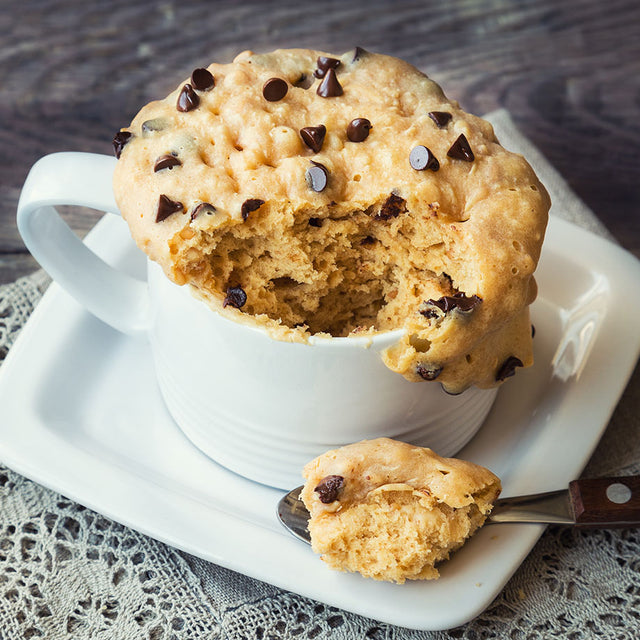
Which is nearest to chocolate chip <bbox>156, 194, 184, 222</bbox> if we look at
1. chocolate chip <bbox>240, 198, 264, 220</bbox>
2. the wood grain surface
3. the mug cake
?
the mug cake

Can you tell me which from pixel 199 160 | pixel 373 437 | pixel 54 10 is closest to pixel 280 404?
pixel 373 437

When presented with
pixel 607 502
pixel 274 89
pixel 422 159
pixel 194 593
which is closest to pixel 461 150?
pixel 422 159

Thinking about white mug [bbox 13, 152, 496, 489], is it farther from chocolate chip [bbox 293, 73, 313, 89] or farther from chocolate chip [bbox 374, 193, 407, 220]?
chocolate chip [bbox 293, 73, 313, 89]

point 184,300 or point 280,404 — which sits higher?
point 184,300

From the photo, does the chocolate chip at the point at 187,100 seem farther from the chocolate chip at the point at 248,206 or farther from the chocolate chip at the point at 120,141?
the chocolate chip at the point at 248,206

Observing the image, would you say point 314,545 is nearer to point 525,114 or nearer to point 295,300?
point 295,300

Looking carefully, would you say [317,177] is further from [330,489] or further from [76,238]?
[76,238]

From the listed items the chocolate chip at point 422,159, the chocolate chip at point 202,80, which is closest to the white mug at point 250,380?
the chocolate chip at point 202,80
